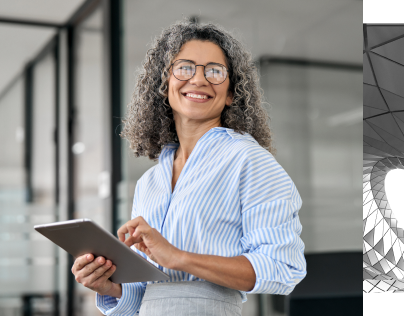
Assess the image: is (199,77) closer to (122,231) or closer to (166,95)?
(166,95)

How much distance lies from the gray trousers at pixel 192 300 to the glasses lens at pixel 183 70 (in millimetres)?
547

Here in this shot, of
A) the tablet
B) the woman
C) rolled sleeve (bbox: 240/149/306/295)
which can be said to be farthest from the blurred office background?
the tablet

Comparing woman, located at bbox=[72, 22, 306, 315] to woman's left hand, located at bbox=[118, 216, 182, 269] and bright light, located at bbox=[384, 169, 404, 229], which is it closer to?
woman's left hand, located at bbox=[118, 216, 182, 269]

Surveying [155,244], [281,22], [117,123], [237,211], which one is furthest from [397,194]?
[117,123]

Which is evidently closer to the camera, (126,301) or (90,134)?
(126,301)

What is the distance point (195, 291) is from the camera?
1.24m

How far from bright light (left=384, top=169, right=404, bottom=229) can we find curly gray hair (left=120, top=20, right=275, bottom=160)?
589 millimetres

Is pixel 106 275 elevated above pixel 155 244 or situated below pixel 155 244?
below

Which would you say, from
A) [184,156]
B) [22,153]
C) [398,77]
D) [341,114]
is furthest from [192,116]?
[22,153]

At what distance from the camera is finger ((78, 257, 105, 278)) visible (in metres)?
1.22

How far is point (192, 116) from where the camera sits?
4.54 feet

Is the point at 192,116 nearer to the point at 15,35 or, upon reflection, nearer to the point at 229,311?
the point at 229,311

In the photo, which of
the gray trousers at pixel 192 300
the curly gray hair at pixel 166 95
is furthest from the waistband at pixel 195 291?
the curly gray hair at pixel 166 95

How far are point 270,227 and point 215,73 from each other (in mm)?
464
